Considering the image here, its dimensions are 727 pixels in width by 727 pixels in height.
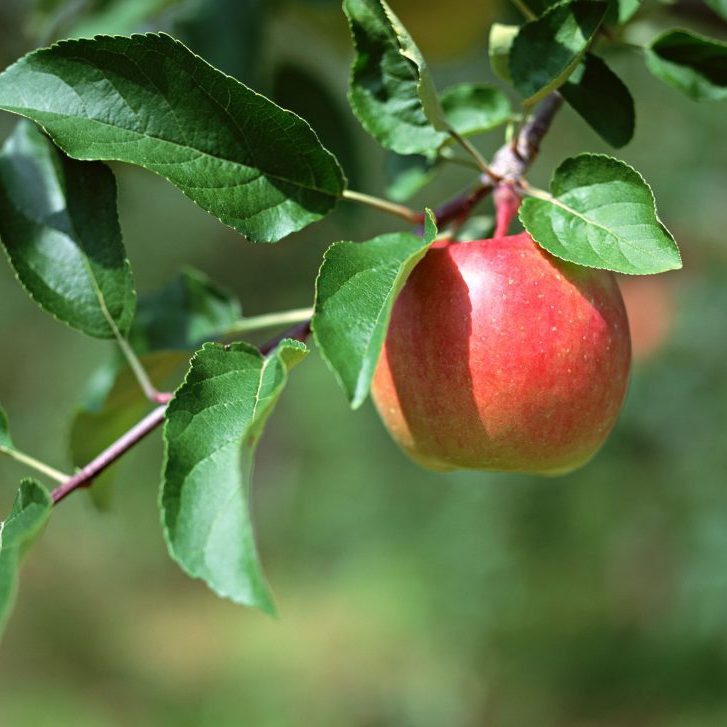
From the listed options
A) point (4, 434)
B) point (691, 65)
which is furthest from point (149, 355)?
point (691, 65)

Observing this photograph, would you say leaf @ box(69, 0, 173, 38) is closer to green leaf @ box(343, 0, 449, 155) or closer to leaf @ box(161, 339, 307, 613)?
green leaf @ box(343, 0, 449, 155)

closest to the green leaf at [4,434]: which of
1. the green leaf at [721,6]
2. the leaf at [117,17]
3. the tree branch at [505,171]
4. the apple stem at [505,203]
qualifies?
the tree branch at [505,171]

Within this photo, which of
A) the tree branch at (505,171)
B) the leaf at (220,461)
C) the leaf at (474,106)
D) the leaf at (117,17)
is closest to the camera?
the leaf at (220,461)

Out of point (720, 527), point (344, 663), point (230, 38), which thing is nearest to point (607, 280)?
point (230, 38)

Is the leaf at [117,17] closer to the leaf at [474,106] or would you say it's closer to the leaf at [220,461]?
the leaf at [474,106]

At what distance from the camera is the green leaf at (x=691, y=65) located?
2.45 ft

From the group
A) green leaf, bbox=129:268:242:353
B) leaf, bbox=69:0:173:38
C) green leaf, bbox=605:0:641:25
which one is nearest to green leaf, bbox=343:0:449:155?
green leaf, bbox=605:0:641:25

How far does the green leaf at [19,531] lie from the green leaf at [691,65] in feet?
1.88

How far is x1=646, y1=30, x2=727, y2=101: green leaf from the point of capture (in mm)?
748

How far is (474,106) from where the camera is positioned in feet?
2.65

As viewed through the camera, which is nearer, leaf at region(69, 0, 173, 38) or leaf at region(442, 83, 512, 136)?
leaf at region(442, 83, 512, 136)

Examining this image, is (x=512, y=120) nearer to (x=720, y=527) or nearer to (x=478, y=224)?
(x=478, y=224)

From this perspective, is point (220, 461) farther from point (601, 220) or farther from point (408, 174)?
point (408, 174)

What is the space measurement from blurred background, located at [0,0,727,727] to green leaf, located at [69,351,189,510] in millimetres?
106
